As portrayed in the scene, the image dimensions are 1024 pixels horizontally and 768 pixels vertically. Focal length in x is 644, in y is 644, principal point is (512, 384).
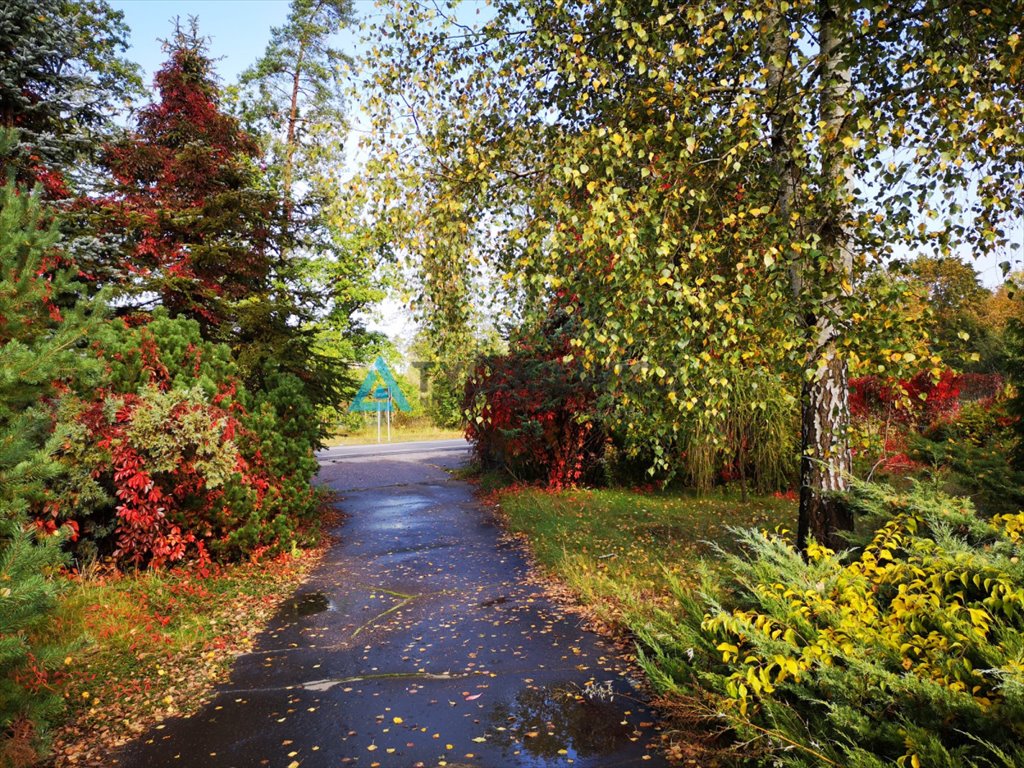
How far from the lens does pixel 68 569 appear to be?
656 centimetres

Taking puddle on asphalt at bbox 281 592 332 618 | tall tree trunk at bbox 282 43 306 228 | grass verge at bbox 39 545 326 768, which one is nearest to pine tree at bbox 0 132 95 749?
grass verge at bbox 39 545 326 768

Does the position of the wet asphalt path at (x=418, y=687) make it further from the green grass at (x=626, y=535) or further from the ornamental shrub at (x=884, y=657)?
the ornamental shrub at (x=884, y=657)

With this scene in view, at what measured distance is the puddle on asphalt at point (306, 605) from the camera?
251 inches

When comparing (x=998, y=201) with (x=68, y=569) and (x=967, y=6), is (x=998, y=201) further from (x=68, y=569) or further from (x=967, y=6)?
(x=68, y=569)

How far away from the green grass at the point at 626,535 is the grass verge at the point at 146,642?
314cm

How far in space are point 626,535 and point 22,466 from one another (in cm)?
676

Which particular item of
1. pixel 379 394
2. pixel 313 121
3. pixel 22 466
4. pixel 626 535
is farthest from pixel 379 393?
pixel 22 466

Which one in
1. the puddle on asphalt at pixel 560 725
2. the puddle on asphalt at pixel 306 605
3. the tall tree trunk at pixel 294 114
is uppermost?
the tall tree trunk at pixel 294 114

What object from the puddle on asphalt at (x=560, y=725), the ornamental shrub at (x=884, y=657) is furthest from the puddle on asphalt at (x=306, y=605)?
the ornamental shrub at (x=884, y=657)

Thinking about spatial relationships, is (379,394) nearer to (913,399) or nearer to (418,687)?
(913,399)

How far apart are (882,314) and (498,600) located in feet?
14.3

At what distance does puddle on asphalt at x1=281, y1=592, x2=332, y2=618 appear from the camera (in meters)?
6.36

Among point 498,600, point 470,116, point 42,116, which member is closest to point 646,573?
point 498,600

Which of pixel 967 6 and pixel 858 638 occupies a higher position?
pixel 967 6
